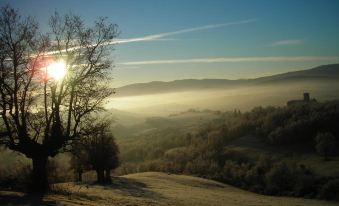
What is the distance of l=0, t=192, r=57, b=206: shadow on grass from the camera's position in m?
26.1

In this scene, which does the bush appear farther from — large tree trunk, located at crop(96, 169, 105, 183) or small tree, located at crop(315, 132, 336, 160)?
large tree trunk, located at crop(96, 169, 105, 183)

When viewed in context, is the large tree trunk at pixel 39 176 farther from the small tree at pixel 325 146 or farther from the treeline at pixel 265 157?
the small tree at pixel 325 146

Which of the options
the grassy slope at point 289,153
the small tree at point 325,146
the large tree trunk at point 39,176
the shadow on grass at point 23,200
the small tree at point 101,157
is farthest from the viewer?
the small tree at point 325,146

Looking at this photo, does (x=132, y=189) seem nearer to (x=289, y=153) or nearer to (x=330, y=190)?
(x=330, y=190)

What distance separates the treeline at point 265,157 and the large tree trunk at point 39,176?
61.3m

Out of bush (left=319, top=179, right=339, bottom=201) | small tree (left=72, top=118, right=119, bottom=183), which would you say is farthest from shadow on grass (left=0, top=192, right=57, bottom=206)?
bush (left=319, top=179, right=339, bottom=201)

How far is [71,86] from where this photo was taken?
3244 centimetres

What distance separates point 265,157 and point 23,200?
99.8m

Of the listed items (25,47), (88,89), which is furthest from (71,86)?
(25,47)

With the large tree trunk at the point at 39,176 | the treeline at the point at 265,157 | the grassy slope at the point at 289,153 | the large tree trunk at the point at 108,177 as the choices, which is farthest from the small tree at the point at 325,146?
the large tree trunk at the point at 39,176

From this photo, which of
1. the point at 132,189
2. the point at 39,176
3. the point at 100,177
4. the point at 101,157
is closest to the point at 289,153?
the point at 101,157

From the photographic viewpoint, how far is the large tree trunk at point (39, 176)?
32.4 meters

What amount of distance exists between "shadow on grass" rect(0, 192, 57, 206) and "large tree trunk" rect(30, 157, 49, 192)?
219 cm

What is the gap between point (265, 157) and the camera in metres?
121
